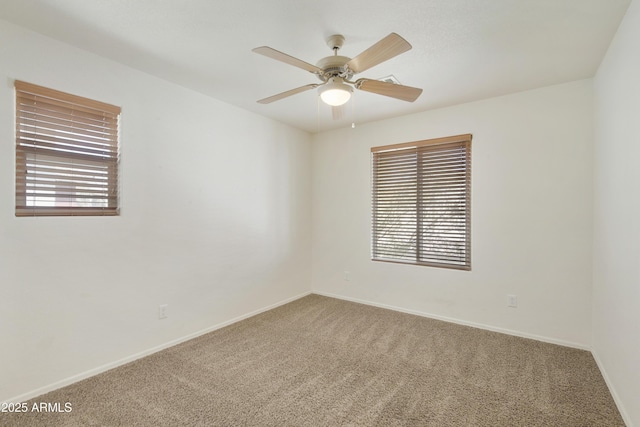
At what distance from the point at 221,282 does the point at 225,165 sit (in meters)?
1.30

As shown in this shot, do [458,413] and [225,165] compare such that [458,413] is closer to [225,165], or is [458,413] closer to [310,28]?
[310,28]

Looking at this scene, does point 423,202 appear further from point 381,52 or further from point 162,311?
point 162,311

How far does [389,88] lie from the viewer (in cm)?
205

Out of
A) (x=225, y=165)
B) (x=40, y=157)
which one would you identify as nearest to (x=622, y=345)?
(x=225, y=165)

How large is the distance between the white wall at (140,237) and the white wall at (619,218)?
10.7 feet

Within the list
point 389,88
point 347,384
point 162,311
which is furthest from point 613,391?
point 162,311

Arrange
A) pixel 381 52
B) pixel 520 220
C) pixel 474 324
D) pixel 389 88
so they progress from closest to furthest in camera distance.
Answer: pixel 381 52 → pixel 389 88 → pixel 520 220 → pixel 474 324

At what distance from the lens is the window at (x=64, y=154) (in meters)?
1.97

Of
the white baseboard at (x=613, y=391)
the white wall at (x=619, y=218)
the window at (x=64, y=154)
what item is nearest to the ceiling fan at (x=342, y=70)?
the white wall at (x=619, y=218)

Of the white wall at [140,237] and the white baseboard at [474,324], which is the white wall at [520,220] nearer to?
the white baseboard at [474,324]

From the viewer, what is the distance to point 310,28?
1.93 meters

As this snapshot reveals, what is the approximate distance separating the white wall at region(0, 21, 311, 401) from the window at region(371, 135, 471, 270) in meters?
1.37

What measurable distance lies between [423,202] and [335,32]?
2.27 m

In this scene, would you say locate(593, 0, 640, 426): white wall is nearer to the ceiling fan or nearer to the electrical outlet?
the ceiling fan
